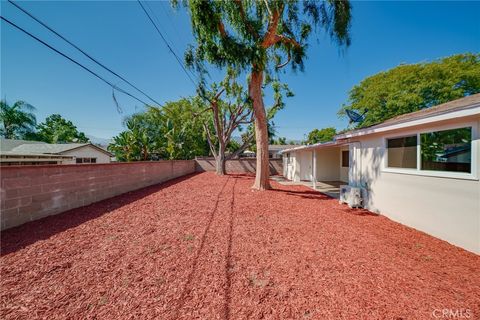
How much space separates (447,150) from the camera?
4.02 metres

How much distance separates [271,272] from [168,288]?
4.77 feet

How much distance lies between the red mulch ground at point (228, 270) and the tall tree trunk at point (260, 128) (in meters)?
4.34

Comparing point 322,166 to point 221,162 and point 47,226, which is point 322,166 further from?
point 47,226

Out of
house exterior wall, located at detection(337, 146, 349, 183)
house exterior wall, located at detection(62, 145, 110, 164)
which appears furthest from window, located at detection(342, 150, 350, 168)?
house exterior wall, located at detection(62, 145, 110, 164)

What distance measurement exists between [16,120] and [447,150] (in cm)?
4215

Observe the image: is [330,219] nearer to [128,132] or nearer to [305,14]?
[305,14]

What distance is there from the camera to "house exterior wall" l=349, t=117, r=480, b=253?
3.47 meters

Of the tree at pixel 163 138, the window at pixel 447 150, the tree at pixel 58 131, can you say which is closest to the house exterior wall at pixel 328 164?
the window at pixel 447 150

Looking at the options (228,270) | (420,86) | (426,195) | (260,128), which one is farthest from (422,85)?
(228,270)

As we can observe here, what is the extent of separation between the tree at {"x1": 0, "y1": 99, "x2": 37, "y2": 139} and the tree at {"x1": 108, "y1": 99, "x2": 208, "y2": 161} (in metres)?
13.2

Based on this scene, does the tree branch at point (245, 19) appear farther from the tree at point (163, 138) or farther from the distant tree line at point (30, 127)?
the distant tree line at point (30, 127)

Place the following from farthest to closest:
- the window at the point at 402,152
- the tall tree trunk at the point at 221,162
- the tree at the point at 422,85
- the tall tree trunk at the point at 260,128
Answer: the tall tree trunk at the point at 221,162
the tree at the point at 422,85
the tall tree trunk at the point at 260,128
the window at the point at 402,152

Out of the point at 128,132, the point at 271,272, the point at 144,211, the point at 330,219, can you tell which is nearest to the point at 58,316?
the point at 271,272

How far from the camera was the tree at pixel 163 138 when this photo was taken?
1842 centimetres
